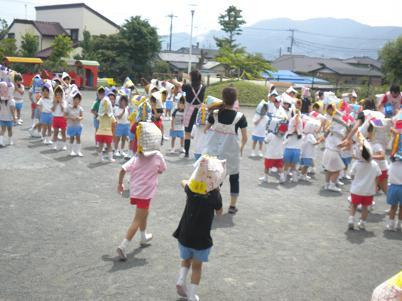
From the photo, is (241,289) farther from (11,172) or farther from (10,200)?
(11,172)

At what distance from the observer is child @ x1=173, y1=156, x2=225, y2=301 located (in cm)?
437

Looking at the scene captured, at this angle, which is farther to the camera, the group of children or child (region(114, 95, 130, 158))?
child (region(114, 95, 130, 158))

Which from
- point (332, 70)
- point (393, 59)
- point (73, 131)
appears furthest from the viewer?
point (332, 70)

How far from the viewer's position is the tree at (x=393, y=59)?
33469 mm

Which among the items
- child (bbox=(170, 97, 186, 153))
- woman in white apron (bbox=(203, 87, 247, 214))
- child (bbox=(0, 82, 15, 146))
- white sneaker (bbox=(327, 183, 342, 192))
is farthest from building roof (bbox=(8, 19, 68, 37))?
woman in white apron (bbox=(203, 87, 247, 214))

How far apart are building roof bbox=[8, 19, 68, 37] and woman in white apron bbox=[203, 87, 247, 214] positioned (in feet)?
147

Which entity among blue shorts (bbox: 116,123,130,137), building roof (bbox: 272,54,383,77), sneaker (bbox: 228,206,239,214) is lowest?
sneaker (bbox: 228,206,239,214)

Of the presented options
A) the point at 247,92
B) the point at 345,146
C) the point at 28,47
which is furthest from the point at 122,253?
the point at 28,47

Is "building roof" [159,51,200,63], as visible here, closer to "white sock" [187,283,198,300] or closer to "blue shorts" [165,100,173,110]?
"blue shorts" [165,100,173,110]

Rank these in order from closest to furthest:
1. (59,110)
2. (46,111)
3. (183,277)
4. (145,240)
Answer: (183,277)
(145,240)
(59,110)
(46,111)

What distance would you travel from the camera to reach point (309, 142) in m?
9.96

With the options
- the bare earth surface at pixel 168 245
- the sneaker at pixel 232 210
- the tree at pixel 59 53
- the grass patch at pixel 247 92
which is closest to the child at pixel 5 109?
the bare earth surface at pixel 168 245

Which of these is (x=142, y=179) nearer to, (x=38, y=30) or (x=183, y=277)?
(x=183, y=277)

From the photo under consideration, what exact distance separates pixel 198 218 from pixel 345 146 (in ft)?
15.1
